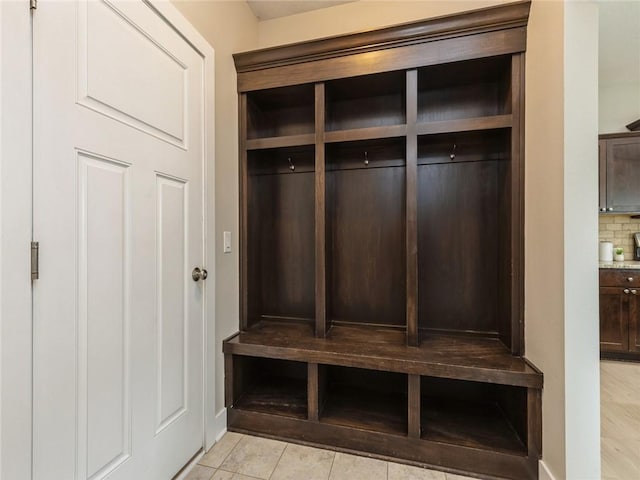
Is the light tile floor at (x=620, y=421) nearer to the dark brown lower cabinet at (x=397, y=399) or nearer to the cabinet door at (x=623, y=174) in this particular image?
the dark brown lower cabinet at (x=397, y=399)

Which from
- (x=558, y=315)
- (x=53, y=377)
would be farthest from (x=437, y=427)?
(x=53, y=377)

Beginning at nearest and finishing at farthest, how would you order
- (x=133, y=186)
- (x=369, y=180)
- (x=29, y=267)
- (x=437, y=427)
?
(x=29, y=267), (x=133, y=186), (x=437, y=427), (x=369, y=180)

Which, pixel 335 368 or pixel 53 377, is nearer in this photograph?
pixel 53 377

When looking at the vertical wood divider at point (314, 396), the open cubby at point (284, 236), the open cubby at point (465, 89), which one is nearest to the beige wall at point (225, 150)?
the open cubby at point (284, 236)

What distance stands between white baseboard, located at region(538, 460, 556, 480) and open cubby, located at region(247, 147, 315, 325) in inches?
55.9

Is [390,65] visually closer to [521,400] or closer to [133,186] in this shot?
[133,186]

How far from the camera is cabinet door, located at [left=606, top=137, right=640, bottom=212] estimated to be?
2.85 meters

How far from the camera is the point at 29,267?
812 millimetres

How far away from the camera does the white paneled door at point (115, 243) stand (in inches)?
34.1

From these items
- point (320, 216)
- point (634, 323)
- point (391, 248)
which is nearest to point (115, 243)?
point (320, 216)

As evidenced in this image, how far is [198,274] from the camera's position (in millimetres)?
1474

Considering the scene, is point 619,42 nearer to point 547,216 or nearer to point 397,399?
point 547,216

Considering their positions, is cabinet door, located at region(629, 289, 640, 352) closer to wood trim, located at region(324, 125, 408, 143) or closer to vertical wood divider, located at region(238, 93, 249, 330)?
wood trim, located at region(324, 125, 408, 143)

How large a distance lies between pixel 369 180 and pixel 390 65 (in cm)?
70
